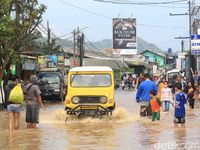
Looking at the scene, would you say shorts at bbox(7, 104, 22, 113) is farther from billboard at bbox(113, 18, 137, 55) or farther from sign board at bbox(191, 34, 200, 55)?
billboard at bbox(113, 18, 137, 55)

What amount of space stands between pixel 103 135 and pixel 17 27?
1436cm

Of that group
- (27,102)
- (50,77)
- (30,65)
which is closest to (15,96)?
(27,102)

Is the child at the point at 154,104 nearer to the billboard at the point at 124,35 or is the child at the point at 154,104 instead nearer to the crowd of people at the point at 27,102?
the crowd of people at the point at 27,102

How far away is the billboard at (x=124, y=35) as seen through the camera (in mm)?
83438

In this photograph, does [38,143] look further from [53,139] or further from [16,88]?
[16,88]

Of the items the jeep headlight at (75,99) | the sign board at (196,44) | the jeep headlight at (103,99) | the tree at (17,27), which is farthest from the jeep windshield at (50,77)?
the jeep headlight at (103,99)

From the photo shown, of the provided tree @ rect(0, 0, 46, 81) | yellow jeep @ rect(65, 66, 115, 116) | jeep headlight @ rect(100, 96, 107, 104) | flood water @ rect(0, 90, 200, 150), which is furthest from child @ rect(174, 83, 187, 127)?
tree @ rect(0, 0, 46, 81)

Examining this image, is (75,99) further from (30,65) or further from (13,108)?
(30,65)

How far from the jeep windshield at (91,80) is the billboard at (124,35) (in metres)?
61.8

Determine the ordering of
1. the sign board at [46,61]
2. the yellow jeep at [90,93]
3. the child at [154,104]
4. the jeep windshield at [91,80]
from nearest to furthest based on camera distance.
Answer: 1. the child at [154,104]
2. the yellow jeep at [90,93]
3. the jeep windshield at [91,80]
4. the sign board at [46,61]

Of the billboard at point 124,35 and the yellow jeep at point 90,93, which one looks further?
the billboard at point 124,35

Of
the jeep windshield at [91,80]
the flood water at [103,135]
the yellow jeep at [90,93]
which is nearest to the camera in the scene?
the flood water at [103,135]

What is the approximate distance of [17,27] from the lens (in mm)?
28922

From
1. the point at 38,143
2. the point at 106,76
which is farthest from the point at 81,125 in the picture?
the point at 38,143
